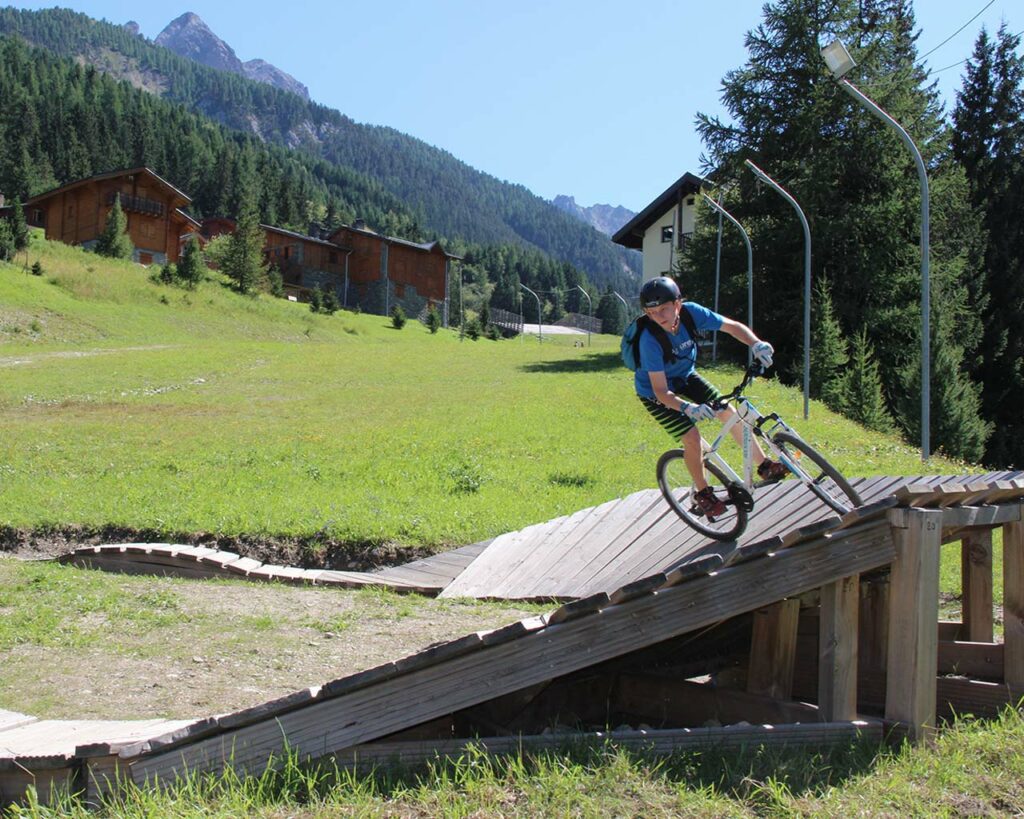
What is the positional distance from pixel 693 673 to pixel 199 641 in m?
3.72

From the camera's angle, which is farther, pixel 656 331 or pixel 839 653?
pixel 656 331

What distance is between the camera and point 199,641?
6918 mm

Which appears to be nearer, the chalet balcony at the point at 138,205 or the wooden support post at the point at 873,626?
the wooden support post at the point at 873,626

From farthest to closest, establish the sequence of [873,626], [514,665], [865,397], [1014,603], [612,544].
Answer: [865,397] < [612,544] < [873,626] < [1014,603] < [514,665]

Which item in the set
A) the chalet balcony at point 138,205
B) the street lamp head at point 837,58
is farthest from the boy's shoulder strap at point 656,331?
the chalet balcony at point 138,205

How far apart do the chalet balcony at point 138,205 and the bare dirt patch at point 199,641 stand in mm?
72421

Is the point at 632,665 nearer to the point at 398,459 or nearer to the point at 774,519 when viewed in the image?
the point at 774,519

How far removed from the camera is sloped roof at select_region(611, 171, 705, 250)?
4975cm

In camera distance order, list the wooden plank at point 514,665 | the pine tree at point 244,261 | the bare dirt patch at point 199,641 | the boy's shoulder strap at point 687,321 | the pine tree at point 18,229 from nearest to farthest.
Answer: the wooden plank at point 514,665, the bare dirt patch at point 199,641, the boy's shoulder strap at point 687,321, the pine tree at point 18,229, the pine tree at point 244,261

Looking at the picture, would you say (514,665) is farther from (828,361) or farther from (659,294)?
(828,361)

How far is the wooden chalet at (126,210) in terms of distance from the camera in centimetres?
7462

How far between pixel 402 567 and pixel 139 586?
8.63 ft

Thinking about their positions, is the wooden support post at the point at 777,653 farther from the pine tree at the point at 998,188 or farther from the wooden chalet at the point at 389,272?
the wooden chalet at the point at 389,272

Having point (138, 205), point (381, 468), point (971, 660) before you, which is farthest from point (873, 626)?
point (138, 205)
